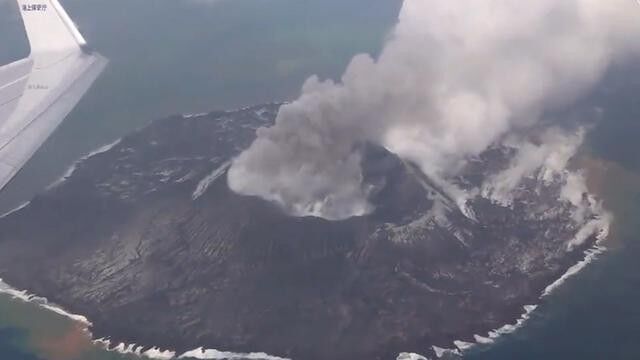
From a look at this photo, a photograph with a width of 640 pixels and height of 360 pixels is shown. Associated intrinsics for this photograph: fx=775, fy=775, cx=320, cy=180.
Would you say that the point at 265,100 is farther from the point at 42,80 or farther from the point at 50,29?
the point at 42,80

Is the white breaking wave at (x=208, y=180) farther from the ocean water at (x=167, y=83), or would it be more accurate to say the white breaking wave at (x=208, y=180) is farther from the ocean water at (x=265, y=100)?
the ocean water at (x=265, y=100)

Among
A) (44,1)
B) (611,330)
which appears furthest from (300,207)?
(44,1)

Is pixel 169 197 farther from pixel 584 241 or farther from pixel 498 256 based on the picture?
pixel 584 241

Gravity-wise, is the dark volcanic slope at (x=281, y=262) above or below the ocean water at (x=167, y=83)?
below

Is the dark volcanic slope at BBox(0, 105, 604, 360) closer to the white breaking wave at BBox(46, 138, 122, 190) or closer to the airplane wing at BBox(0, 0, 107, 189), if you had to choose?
the white breaking wave at BBox(46, 138, 122, 190)

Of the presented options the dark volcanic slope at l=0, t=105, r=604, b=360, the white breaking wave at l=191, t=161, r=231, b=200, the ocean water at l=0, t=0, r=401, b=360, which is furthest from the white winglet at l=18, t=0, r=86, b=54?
the white breaking wave at l=191, t=161, r=231, b=200

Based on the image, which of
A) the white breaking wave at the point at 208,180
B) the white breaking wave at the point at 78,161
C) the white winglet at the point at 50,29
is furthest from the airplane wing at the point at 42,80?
the white breaking wave at the point at 208,180
